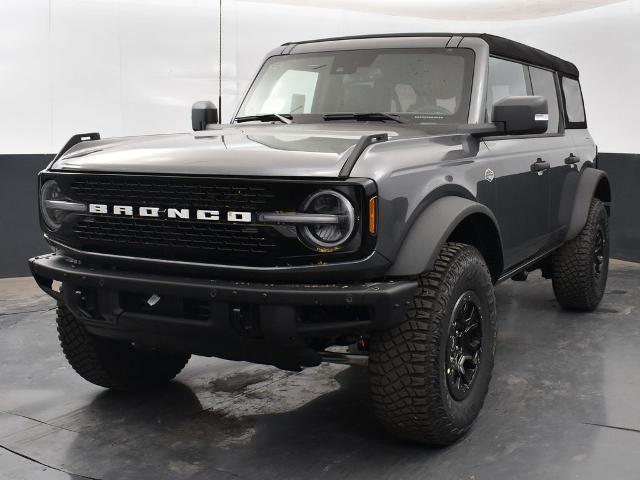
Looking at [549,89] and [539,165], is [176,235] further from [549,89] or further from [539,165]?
[549,89]

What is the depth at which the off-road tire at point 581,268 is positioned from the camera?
5.25 meters

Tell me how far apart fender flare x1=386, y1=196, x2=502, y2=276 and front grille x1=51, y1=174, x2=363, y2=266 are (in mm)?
223

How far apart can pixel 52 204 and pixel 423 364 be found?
1.64 m

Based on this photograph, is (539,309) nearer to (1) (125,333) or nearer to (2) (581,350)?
(2) (581,350)

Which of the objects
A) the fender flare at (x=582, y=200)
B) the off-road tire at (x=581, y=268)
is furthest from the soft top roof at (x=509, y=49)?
the off-road tire at (x=581, y=268)

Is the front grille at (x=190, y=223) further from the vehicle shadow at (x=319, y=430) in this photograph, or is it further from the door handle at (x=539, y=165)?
the door handle at (x=539, y=165)

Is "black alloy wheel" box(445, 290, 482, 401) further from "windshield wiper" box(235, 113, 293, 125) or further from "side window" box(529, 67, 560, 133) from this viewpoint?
"side window" box(529, 67, 560, 133)

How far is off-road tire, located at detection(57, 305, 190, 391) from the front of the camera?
366cm

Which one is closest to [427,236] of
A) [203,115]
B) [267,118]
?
[267,118]

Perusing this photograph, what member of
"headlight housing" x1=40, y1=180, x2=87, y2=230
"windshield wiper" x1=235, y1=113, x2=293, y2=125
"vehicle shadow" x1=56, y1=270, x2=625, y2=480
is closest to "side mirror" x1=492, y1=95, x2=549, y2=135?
"windshield wiper" x1=235, y1=113, x2=293, y2=125

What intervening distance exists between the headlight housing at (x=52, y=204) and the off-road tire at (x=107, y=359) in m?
0.46

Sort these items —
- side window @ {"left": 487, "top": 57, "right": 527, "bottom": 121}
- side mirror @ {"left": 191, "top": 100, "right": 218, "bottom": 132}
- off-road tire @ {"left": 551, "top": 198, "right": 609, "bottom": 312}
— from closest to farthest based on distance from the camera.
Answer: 1. side window @ {"left": 487, "top": 57, "right": 527, "bottom": 121}
2. side mirror @ {"left": 191, "top": 100, "right": 218, "bottom": 132}
3. off-road tire @ {"left": 551, "top": 198, "right": 609, "bottom": 312}

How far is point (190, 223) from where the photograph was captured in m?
2.92

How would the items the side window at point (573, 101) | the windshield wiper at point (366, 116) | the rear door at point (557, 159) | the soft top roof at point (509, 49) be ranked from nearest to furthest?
1. the windshield wiper at point (366, 116)
2. the soft top roof at point (509, 49)
3. the rear door at point (557, 159)
4. the side window at point (573, 101)
